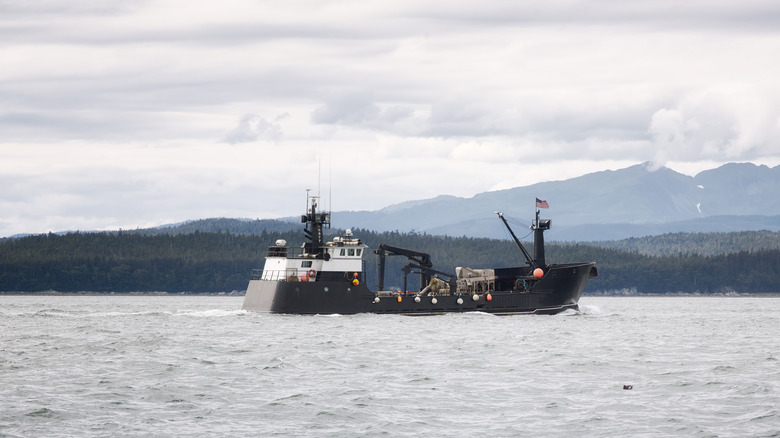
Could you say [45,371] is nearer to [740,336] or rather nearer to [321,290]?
[321,290]

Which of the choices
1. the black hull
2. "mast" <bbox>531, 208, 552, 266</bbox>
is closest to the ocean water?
the black hull

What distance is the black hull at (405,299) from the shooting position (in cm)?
7175

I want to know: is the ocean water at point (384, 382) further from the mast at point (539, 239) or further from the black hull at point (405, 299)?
the mast at point (539, 239)

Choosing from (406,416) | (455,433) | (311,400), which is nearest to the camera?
(455,433)

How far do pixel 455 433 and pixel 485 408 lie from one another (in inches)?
161

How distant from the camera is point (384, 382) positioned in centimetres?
3753

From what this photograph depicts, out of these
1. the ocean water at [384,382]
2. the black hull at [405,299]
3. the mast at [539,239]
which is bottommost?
the ocean water at [384,382]

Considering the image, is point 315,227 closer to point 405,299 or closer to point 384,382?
point 405,299

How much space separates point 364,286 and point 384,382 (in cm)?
3621

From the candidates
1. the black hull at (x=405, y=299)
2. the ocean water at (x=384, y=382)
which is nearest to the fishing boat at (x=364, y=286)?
the black hull at (x=405, y=299)

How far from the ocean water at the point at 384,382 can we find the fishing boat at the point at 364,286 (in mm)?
7406

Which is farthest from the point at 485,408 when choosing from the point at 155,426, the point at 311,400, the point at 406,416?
the point at 155,426

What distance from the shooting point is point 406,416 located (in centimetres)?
3009

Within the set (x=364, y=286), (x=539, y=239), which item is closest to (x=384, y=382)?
(x=364, y=286)
